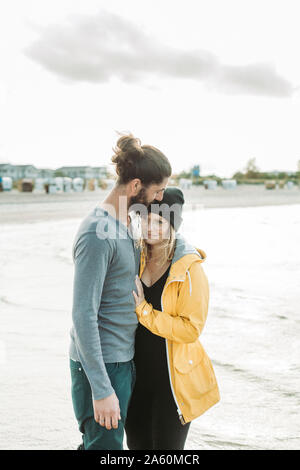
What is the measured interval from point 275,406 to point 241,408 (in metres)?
0.27

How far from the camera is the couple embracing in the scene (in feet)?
6.23

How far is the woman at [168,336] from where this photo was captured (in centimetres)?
212

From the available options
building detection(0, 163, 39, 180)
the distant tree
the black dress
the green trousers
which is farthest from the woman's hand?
building detection(0, 163, 39, 180)

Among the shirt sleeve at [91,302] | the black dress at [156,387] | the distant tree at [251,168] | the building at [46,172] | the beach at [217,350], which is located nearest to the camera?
the shirt sleeve at [91,302]

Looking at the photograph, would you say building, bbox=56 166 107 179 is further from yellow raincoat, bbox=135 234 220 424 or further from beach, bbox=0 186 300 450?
yellow raincoat, bbox=135 234 220 424

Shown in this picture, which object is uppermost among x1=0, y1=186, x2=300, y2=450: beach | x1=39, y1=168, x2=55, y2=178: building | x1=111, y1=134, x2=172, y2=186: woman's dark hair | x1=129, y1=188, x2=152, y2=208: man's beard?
x1=111, y1=134, x2=172, y2=186: woman's dark hair

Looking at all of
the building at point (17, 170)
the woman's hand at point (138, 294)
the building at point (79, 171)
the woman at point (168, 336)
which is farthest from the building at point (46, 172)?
the woman's hand at point (138, 294)

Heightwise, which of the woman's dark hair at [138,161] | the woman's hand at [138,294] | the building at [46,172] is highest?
the woman's dark hair at [138,161]

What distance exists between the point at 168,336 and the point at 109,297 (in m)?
0.34

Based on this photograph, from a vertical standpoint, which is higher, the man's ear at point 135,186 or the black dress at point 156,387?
the man's ear at point 135,186

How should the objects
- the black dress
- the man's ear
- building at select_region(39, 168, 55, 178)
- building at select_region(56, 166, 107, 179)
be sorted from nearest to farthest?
the man's ear, the black dress, building at select_region(39, 168, 55, 178), building at select_region(56, 166, 107, 179)

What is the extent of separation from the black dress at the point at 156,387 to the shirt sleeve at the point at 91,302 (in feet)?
1.14

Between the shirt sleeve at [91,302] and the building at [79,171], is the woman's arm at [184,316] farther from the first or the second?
the building at [79,171]
